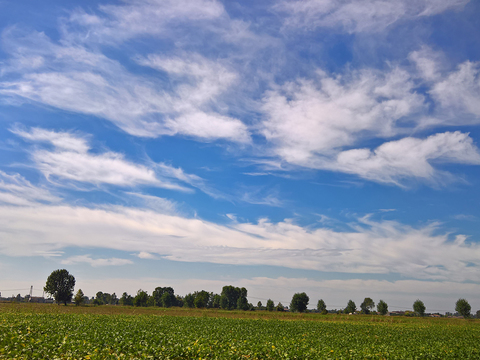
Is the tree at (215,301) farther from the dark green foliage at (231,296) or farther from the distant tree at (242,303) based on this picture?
the distant tree at (242,303)

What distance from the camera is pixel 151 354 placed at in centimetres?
1689

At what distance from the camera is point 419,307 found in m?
125

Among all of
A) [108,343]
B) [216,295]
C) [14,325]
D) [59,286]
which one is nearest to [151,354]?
[108,343]

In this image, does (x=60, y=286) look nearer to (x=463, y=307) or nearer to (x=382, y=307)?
(x=382, y=307)

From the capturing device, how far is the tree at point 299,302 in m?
120

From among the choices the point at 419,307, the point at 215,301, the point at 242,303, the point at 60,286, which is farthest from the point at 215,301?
the point at 419,307

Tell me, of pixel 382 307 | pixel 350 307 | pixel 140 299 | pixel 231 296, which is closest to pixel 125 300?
pixel 140 299

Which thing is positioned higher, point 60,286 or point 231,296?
point 60,286

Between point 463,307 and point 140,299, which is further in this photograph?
point 140,299

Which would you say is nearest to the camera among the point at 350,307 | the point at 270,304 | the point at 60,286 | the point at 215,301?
the point at 60,286

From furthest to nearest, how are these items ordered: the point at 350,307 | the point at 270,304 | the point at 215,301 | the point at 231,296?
the point at 215,301 → the point at 231,296 → the point at 350,307 → the point at 270,304

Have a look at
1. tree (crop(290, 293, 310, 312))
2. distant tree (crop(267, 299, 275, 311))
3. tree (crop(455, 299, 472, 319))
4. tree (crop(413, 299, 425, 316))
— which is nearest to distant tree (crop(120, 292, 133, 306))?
distant tree (crop(267, 299, 275, 311))

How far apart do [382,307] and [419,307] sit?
53.5ft

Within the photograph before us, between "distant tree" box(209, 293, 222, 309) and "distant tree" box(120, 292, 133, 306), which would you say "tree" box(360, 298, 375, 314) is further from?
"distant tree" box(120, 292, 133, 306)
